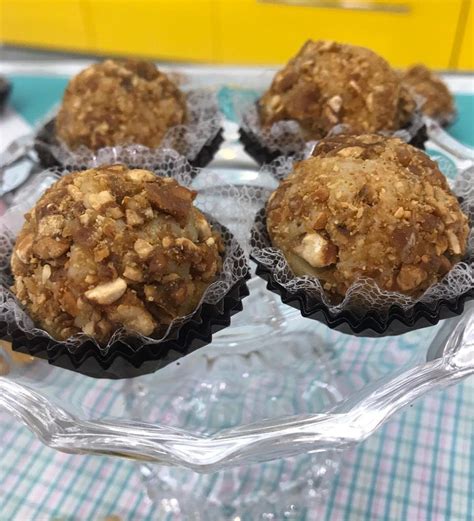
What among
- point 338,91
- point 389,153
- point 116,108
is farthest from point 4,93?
point 389,153

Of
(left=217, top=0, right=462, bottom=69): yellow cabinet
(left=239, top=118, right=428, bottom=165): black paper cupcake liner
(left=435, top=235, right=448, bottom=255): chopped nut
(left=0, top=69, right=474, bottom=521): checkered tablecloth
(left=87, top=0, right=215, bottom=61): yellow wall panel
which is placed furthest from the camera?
(left=87, top=0, right=215, bottom=61): yellow wall panel

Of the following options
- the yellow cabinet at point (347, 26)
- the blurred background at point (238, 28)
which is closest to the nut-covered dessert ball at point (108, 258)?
the blurred background at point (238, 28)

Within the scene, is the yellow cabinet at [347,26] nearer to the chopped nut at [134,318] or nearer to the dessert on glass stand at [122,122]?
the dessert on glass stand at [122,122]

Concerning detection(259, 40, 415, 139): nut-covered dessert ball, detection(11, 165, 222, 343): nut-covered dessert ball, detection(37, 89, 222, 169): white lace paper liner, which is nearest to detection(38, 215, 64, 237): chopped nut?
detection(11, 165, 222, 343): nut-covered dessert ball

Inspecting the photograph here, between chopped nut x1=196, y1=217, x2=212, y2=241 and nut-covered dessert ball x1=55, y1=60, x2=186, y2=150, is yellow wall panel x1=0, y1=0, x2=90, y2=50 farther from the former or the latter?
chopped nut x1=196, y1=217, x2=212, y2=241

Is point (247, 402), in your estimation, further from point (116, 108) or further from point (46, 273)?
point (116, 108)

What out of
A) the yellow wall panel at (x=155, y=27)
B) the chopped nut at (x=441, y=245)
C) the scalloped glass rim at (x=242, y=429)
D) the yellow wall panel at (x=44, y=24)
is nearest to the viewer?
the scalloped glass rim at (x=242, y=429)

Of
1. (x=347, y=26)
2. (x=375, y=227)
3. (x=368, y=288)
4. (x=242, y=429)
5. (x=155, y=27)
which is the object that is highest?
(x=375, y=227)
